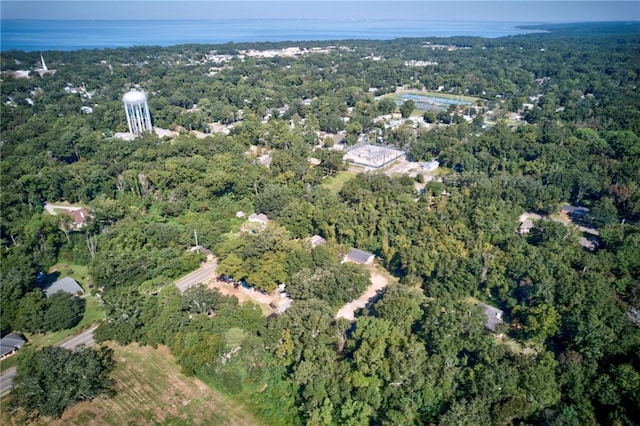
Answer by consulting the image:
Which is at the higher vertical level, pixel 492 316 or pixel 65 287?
pixel 492 316

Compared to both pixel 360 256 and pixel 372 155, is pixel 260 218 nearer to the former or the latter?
pixel 360 256

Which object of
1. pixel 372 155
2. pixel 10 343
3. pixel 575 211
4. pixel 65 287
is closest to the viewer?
pixel 10 343

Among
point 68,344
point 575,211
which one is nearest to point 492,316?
point 575,211

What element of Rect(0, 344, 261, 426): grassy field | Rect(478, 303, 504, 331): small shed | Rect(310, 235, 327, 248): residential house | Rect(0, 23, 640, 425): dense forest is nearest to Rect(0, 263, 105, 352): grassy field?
Rect(0, 23, 640, 425): dense forest

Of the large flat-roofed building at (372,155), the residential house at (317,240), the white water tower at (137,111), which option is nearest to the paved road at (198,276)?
the residential house at (317,240)

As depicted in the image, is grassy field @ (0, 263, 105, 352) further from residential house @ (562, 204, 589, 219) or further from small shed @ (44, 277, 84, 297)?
residential house @ (562, 204, 589, 219)
